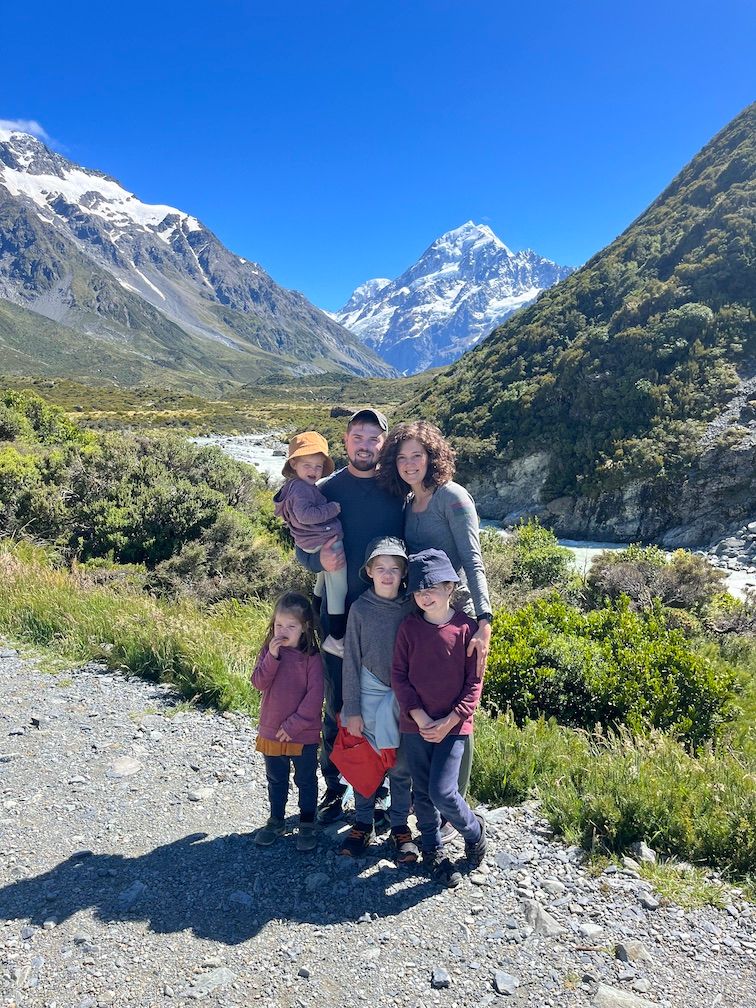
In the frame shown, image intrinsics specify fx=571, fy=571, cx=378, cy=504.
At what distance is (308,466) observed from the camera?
134 inches

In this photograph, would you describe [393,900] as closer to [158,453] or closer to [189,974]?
[189,974]

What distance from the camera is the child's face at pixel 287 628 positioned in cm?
333

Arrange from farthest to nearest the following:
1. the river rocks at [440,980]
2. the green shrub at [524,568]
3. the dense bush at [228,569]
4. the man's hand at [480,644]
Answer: the green shrub at [524,568], the dense bush at [228,569], the man's hand at [480,644], the river rocks at [440,980]

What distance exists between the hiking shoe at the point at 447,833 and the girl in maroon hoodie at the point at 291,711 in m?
0.74

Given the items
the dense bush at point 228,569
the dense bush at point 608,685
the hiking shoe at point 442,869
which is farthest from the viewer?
the dense bush at point 228,569

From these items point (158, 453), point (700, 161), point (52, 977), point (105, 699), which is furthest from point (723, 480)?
point (700, 161)

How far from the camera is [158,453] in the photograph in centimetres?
1214

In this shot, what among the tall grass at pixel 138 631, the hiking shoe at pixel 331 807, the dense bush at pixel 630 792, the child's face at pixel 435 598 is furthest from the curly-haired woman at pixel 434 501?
the tall grass at pixel 138 631

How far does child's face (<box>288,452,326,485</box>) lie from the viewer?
3371mm

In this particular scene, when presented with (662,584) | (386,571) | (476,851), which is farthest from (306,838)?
(662,584)

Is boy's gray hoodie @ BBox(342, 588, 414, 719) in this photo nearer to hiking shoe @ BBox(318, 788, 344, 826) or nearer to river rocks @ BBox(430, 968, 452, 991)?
hiking shoe @ BBox(318, 788, 344, 826)

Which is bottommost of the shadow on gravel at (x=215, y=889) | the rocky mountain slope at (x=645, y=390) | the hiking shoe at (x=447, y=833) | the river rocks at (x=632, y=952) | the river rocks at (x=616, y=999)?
the shadow on gravel at (x=215, y=889)

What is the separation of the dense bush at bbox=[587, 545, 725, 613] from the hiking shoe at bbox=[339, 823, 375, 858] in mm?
6534

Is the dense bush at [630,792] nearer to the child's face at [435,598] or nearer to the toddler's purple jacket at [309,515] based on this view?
the child's face at [435,598]
